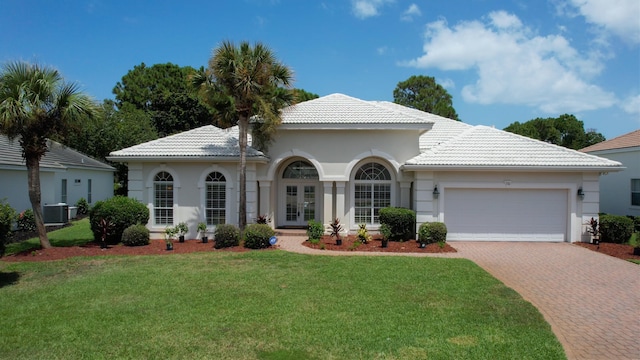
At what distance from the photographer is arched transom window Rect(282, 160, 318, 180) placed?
18812 millimetres

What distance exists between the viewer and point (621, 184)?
72.1ft

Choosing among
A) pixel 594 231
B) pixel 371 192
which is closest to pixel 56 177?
pixel 371 192

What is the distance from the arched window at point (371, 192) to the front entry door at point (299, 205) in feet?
7.96

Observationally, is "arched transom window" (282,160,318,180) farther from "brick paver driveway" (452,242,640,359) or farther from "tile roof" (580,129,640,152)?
"tile roof" (580,129,640,152)

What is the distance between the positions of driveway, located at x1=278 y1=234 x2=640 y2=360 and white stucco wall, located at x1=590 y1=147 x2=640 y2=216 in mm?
9590

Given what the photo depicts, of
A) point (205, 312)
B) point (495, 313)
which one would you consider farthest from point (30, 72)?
point (495, 313)

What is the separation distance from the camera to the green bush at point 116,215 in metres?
15.0

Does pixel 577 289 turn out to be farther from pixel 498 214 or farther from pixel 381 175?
pixel 381 175

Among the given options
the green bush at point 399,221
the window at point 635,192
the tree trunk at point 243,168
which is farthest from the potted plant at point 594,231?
the tree trunk at point 243,168

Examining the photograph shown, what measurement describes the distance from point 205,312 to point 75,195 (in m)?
24.0

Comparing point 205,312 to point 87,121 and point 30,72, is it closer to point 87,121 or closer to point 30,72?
point 87,121

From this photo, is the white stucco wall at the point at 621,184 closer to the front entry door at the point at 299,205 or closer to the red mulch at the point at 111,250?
the front entry door at the point at 299,205

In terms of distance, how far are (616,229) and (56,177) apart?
93.9ft

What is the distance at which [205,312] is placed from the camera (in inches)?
283
